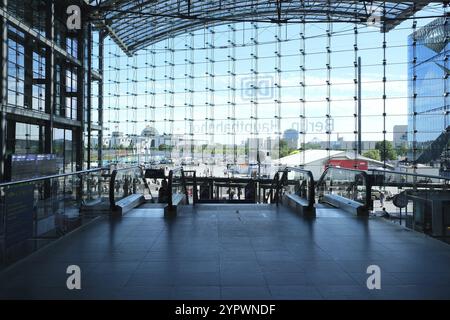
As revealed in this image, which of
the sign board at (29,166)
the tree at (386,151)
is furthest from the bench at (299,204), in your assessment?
the tree at (386,151)

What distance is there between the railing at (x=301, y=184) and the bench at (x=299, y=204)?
66 mm

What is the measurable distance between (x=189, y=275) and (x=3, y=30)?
1301 centimetres

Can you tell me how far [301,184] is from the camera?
1045 cm

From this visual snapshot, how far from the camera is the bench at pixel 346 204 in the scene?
826cm

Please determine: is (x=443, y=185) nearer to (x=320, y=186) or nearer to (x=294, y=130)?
(x=320, y=186)

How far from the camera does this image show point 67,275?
4121 mm

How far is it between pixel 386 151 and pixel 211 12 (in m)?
11.6

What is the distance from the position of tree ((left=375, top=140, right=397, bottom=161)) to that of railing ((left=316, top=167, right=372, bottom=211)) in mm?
10672

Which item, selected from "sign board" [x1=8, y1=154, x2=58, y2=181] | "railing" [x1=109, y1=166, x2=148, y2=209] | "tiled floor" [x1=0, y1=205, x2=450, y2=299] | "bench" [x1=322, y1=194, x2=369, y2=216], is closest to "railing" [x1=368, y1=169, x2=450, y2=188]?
"bench" [x1=322, y1=194, x2=369, y2=216]

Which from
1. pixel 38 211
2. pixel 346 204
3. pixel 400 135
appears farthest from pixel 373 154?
pixel 38 211

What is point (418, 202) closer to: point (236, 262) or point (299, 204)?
point (299, 204)

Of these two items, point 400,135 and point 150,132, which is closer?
point 400,135

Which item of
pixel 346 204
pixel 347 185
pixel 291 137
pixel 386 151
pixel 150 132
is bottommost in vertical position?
pixel 346 204
